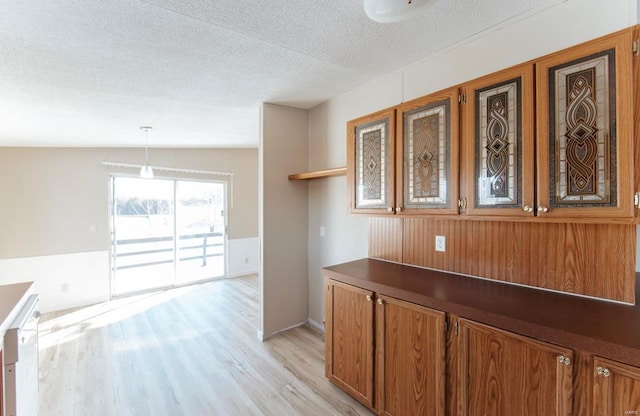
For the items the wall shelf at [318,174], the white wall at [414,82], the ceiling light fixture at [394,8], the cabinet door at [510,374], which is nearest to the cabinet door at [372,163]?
the wall shelf at [318,174]

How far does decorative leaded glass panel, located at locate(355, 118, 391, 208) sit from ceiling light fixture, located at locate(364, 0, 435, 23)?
0.83m

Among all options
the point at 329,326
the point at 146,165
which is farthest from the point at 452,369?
the point at 146,165

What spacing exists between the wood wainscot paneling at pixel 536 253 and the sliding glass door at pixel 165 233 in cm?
442

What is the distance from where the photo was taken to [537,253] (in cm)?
167

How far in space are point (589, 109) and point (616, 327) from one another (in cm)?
92

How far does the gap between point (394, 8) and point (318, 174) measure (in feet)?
5.68

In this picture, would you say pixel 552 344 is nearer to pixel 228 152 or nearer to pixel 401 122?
pixel 401 122

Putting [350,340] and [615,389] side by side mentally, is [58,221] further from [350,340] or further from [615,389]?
[615,389]

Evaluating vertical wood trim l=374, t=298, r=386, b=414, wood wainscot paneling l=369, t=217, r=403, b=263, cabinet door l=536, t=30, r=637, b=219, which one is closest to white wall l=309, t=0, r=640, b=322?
wood wainscot paneling l=369, t=217, r=403, b=263

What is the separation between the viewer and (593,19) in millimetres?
1508

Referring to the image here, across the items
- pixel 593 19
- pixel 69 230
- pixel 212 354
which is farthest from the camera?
pixel 69 230

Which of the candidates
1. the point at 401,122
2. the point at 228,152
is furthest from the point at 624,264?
the point at 228,152

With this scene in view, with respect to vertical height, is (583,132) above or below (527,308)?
above

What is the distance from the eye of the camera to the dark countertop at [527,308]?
1081 millimetres
